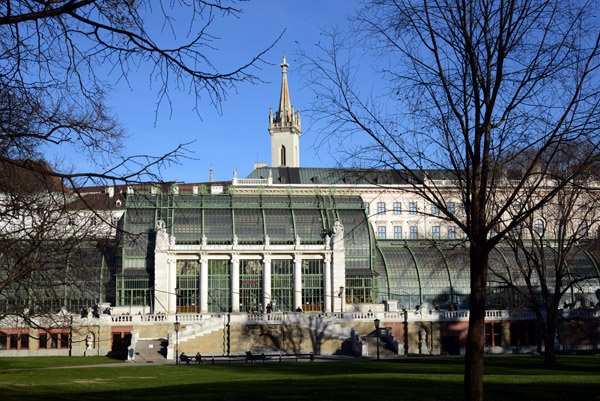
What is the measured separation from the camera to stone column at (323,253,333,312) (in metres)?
73.5

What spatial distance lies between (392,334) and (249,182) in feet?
193

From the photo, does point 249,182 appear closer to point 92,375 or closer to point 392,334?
point 392,334

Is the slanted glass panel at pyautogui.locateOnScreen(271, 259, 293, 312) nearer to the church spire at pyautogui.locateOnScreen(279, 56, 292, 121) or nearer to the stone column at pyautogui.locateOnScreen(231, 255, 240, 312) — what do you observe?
the stone column at pyautogui.locateOnScreen(231, 255, 240, 312)

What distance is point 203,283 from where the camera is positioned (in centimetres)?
7238

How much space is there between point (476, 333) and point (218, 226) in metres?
59.7

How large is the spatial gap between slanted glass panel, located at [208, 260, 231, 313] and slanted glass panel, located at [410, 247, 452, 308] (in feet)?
65.4

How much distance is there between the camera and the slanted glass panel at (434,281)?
249 feet

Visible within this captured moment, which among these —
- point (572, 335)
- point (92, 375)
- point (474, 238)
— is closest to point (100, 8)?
point (474, 238)

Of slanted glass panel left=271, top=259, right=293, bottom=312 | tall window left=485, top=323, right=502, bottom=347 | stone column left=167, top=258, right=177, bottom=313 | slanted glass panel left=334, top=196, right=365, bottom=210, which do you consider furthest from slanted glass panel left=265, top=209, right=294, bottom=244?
tall window left=485, top=323, right=502, bottom=347

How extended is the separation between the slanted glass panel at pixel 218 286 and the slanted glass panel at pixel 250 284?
1404mm

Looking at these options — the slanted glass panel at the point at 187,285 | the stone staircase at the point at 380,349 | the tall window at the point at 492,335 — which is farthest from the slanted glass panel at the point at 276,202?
the tall window at the point at 492,335

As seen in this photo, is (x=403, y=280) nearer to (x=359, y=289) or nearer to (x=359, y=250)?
(x=359, y=289)

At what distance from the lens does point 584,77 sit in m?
15.4

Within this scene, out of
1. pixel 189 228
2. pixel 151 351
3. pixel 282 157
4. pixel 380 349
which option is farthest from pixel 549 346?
pixel 282 157
